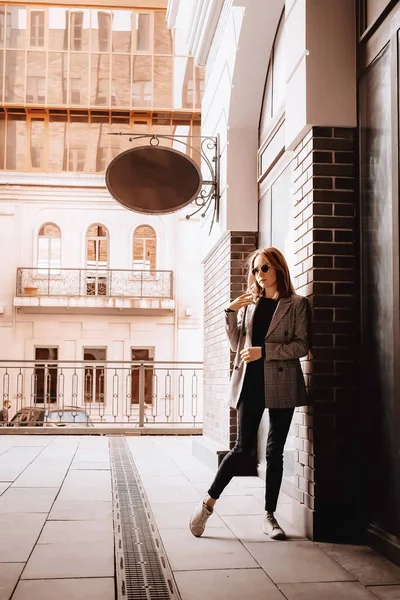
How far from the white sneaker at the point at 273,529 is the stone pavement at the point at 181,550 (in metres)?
0.05

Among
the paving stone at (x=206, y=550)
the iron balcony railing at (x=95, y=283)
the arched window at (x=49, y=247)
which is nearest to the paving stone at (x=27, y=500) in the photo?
the paving stone at (x=206, y=550)

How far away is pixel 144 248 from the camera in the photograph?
2605 cm

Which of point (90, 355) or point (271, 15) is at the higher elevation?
point (271, 15)

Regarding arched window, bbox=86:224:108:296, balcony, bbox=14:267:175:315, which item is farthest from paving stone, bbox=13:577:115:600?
arched window, bbox=86:224:108:296

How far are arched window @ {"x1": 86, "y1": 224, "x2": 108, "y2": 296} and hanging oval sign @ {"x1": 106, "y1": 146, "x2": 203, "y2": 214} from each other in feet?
57.6

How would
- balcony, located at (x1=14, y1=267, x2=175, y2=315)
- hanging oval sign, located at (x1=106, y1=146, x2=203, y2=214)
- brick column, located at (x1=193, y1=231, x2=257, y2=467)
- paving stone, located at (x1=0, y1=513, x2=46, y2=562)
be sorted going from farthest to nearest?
balcony, located at (x1=14, y1=267, x2=175, y2=315) → hanging oval sign, located at (x1=106, y1=146, x2=203, y2=214) → brick column, located at (x1=193, y1=231, x2=257, y2=467) → paving stone, located at (x1=0, y1=513, x2=46, y2=562)

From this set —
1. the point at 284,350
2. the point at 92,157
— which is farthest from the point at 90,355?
the point at 284,350

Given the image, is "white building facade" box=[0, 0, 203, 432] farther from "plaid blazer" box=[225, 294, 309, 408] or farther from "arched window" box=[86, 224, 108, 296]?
"plaid blazer" box=[225, 294, 309, 408]

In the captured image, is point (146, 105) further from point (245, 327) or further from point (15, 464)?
point (245, 327)

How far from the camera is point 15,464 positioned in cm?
824

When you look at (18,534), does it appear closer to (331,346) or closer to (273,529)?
(273,529)

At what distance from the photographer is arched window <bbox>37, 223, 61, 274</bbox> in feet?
84.1

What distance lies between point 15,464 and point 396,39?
6.17 m

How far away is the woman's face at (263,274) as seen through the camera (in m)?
4.88
